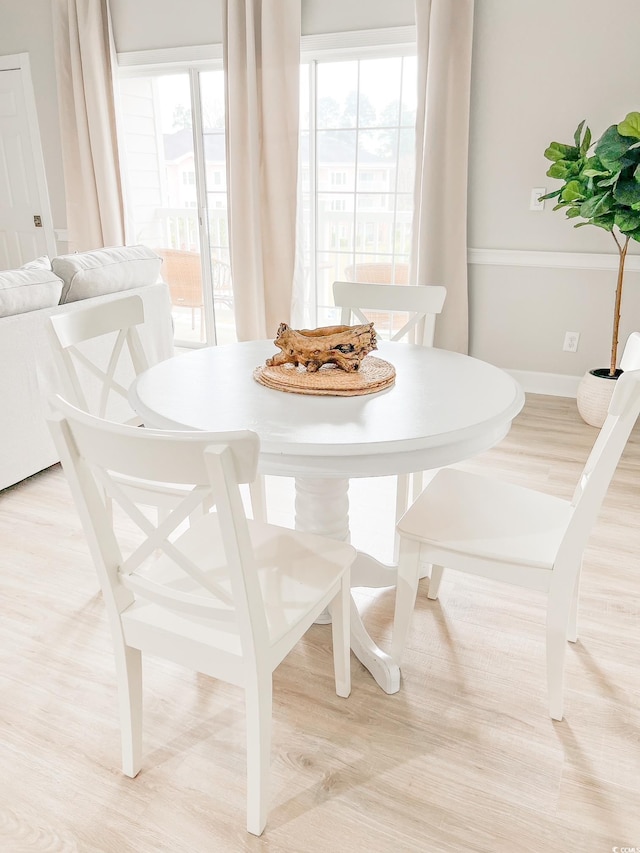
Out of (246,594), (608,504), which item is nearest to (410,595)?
(246,594)

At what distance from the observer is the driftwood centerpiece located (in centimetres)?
165

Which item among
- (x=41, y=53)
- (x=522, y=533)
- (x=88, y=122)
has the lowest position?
(x=522, y=533)

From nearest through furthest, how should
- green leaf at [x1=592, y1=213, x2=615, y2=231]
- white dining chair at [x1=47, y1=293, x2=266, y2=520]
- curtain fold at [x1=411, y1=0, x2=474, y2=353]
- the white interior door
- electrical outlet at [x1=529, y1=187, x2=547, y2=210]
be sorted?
white dining chair at [x1=47, y1=293, x2=266, y2=520]
green leaf at [x1=592, y1=213, x2=615, y2=231]
curtain fold at [x1=411, y1=0, x2=474, y2=353]
electrical outlet at [x1=529, y1=187, x2=547, y2=210]
the white interior door

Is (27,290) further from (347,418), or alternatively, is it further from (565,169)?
(565,169)

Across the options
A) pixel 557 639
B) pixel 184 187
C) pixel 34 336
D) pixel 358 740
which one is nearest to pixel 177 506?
pixel 358 740

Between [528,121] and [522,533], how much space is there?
284 cm

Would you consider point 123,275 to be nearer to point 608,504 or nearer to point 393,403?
point 393,403

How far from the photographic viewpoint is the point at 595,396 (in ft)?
10.7

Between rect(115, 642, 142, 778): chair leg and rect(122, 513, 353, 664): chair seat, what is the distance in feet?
0.19

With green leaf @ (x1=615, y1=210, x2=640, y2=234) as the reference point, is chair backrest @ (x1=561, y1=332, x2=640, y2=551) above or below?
below

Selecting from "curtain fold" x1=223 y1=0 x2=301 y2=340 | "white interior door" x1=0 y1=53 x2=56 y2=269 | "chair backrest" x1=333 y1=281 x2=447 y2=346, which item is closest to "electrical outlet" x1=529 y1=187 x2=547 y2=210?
"curtain fold" x1=223 y1=0 x2=301 y2=340

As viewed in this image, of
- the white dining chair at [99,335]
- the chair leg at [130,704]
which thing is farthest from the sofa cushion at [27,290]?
the chair leg at [130,704]

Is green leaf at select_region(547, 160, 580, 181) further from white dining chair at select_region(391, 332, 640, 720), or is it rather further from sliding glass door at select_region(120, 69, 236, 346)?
sliding glass door at select_region(120, 69, 236, 346)

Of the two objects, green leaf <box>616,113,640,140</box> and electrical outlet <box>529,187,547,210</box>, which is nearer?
green leaf <box>616,113,640,140</box>
